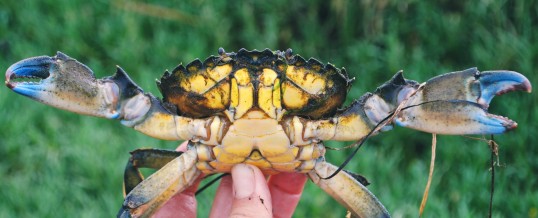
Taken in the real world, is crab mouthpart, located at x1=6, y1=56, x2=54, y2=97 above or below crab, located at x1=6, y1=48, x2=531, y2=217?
above

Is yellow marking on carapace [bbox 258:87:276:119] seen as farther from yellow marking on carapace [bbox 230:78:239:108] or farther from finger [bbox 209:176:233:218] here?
finger [bbox 209:176:233:218]

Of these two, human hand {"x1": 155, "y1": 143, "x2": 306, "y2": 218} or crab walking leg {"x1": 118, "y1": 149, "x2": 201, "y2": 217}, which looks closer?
human hand {"x1": 155, "y1": 143, "x2": 306, "y2": 218}

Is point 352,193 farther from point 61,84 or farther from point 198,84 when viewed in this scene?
point 61,84

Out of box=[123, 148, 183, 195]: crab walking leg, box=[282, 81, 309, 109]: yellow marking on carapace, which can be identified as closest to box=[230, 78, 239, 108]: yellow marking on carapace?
box=[282, 81, 309, 109]: yellow marking on carapace

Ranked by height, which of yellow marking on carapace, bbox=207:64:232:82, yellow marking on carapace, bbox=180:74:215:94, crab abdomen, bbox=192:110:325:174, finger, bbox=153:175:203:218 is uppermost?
yellow marking on carapace, bbox=207:64:232:82

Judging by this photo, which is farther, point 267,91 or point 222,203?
point 222,203

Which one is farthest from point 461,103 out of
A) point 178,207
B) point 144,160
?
point 144,160
